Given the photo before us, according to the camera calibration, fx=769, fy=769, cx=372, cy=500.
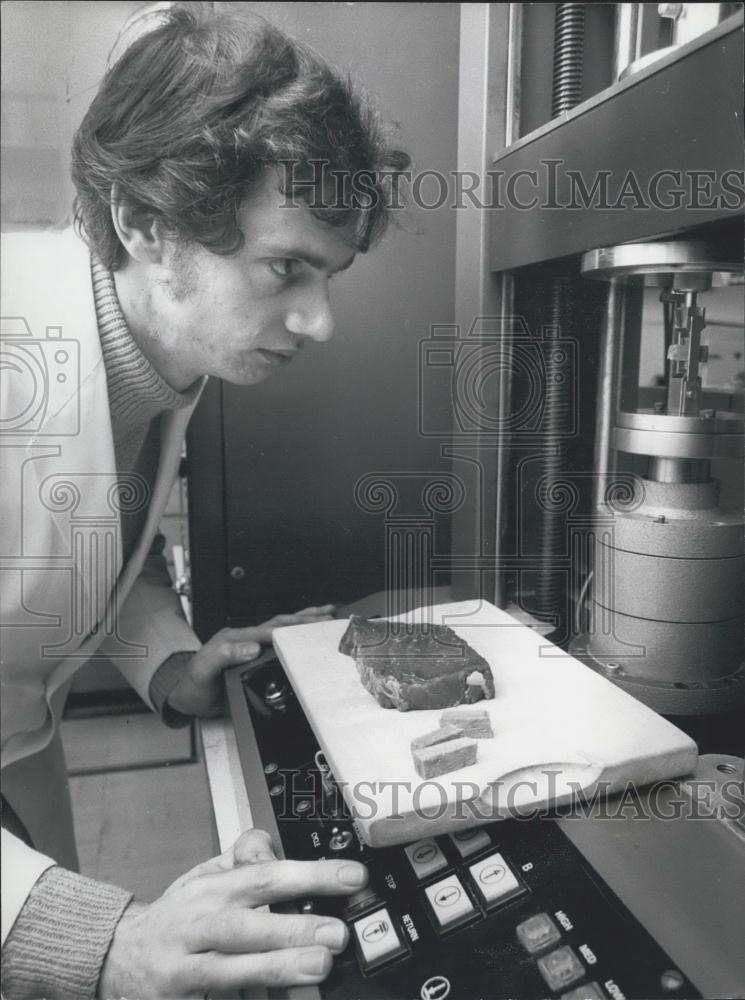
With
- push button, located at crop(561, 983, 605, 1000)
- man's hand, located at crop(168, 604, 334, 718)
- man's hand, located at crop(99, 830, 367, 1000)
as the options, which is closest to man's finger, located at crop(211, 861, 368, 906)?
man's hand, located at crop(99, 830, 367, 1000)

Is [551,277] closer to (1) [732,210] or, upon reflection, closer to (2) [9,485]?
(1) [732,210]

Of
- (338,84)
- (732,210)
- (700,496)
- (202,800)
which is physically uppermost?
(338,84)

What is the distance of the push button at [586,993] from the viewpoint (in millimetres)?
344

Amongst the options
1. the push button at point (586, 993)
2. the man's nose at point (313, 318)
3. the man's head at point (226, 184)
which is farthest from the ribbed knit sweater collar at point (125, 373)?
the push button at point (586, 993)

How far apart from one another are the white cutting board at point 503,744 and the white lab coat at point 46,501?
0.17m

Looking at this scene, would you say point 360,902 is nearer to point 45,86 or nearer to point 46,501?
point 46,501

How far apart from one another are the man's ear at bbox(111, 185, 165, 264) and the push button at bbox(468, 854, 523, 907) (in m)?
0.46

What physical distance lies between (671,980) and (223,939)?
21 centimetres

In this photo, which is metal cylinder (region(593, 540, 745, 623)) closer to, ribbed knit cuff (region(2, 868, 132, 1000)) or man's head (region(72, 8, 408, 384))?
man's head (region(72, 8, 408, 384))

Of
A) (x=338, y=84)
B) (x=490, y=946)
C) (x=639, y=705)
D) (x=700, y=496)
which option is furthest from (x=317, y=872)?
(x=338, y=84)

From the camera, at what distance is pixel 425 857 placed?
432mm

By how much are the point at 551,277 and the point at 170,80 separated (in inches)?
14.7

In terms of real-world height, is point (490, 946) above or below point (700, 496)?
below

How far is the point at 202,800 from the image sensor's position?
563 mm
